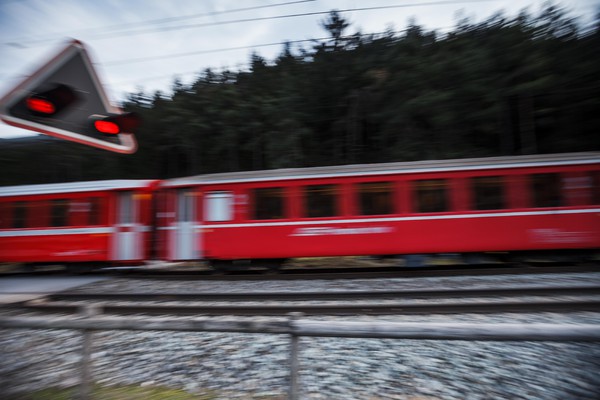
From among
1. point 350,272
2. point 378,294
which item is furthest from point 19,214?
point 378,294

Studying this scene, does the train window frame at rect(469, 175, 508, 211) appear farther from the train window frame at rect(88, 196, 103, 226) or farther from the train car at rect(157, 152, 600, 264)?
the train window frame at rect(88, 196, 103, 226)

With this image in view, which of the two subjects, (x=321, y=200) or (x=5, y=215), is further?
(x=5, y=215)

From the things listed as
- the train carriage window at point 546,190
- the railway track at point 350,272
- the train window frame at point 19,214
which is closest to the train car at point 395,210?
the train carriage window at point 546,190

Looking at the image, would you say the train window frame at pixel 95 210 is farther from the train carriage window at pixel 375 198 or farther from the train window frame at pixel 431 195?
the train window frame at pixel 431 195

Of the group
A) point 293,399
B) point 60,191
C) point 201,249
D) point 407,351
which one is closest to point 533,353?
point 407,351

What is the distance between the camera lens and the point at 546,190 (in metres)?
8.66

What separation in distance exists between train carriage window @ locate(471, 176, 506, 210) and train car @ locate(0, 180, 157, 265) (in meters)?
9.49

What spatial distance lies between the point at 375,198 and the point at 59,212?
992 cm

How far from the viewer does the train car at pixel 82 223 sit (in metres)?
10.4

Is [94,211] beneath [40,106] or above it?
beneath

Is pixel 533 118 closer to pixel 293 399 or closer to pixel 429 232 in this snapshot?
pixel 429 232

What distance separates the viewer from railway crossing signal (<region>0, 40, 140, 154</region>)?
9.78ft

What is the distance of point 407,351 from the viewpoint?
142 inches

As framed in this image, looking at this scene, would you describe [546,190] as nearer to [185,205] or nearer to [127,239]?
[185,205]
